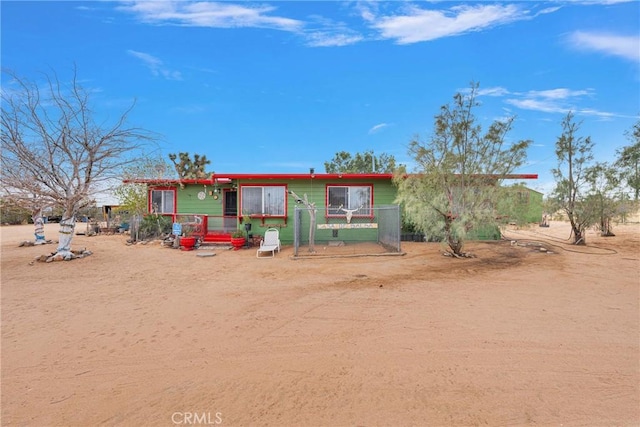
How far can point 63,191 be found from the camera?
862 cm

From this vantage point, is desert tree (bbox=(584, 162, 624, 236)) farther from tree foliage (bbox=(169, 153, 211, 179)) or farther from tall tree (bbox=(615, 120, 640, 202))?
tree foliage (bbox=(169, 153, 211, 179))

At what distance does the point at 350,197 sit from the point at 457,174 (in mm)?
4434

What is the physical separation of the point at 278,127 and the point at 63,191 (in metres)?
12.6

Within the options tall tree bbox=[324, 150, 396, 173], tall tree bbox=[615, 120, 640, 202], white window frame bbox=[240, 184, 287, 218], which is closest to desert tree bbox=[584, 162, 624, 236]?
tall tree bbox=[615, 120, 640, 202]

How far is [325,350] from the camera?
309cm

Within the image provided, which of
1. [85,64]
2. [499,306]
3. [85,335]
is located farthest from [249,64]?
[499,306]

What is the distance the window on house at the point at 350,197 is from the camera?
470 inches

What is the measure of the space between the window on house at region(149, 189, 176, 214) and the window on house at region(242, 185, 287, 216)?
12.9 feet

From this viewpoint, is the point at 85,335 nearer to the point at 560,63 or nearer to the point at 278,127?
the point at 560,63

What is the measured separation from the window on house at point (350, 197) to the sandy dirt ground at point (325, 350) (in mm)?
5760

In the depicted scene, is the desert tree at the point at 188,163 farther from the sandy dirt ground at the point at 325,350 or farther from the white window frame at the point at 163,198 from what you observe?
the sandy dirt ground at the point at 325,350

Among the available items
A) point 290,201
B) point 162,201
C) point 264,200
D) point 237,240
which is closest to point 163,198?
point 162,201

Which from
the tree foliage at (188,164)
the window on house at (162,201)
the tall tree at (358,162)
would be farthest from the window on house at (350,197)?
the tall tree at (358,162)

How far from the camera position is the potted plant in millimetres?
10852
